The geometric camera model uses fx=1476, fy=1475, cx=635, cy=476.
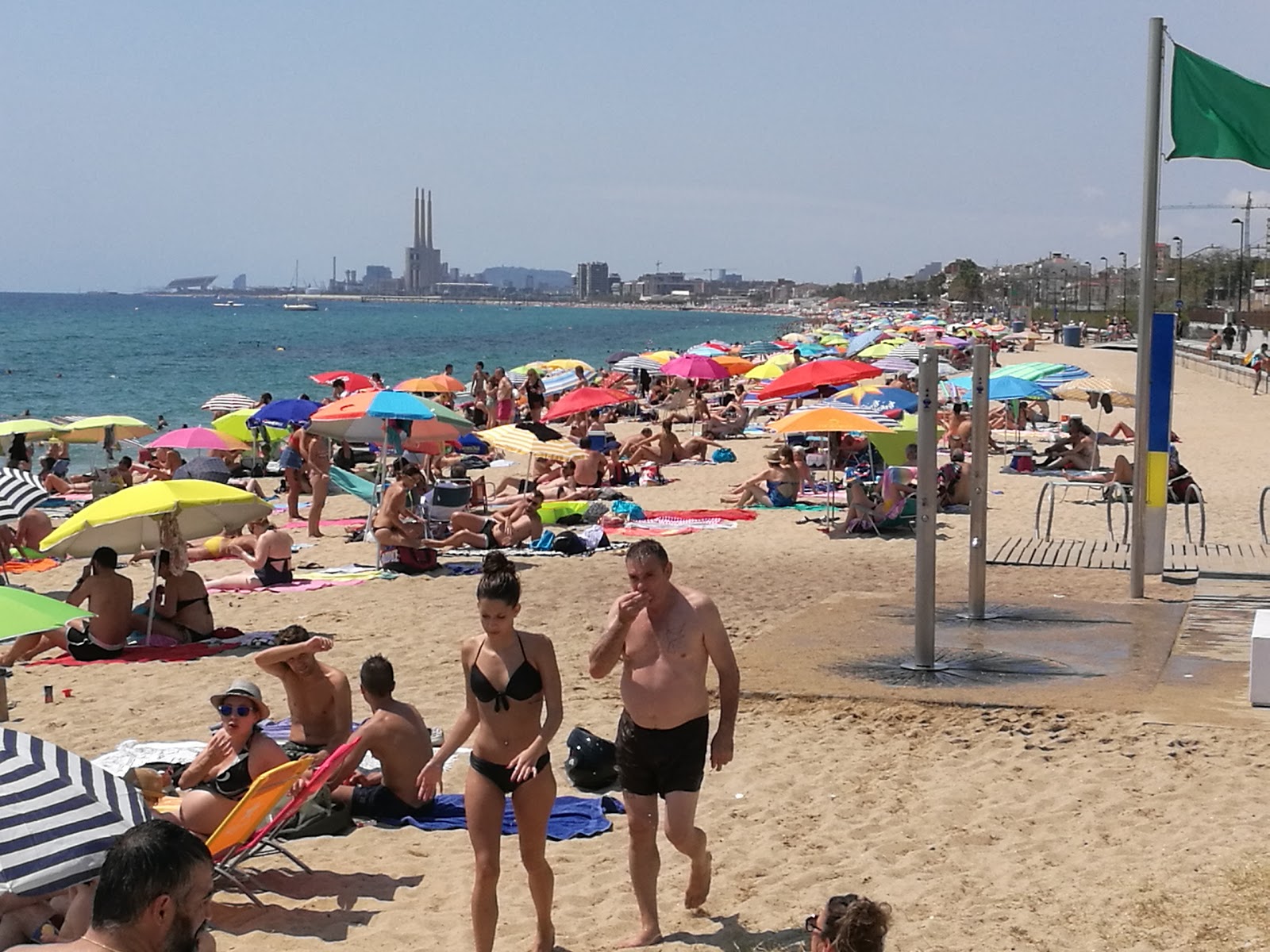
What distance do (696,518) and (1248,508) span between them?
18.9ft

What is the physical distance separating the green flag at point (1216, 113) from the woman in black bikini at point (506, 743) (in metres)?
7.08

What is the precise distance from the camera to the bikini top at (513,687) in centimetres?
474

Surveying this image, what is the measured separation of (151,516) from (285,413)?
9.37 m

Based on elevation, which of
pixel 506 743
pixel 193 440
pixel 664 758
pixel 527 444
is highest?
pixel 527 444

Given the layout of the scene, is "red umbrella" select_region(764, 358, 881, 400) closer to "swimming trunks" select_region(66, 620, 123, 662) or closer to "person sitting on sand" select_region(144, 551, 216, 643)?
"person sitting on sand" select_region(144, 551, 216, 643)

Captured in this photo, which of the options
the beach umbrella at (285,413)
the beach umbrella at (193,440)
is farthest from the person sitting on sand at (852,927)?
the beach umbrella at (285,413)

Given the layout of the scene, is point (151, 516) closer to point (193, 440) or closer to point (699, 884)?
point (699, 884)

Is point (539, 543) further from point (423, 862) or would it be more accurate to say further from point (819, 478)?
point (423, 862)

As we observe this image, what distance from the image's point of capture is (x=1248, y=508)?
15.4 metres

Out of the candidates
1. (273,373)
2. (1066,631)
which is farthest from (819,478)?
(273,373)

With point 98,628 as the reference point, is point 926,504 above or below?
above

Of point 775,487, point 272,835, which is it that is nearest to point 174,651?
point 272,835

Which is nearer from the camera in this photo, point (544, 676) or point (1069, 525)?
point (544, 676)

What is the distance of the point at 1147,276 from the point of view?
9969mm
